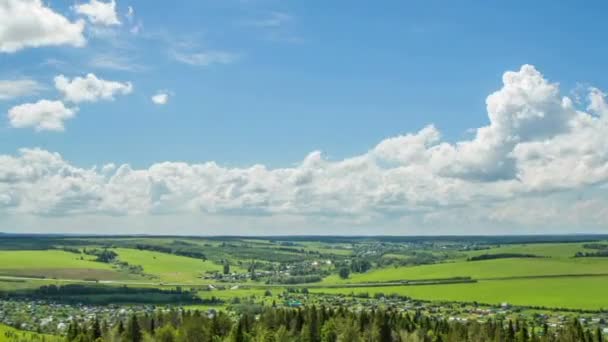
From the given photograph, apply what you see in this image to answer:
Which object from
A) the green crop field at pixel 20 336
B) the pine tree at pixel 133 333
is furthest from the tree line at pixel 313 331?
the green crop field at pixel 20 336

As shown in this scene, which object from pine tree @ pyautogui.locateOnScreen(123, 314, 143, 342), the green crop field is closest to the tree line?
pine tree @ pyautogui.locateOnScreen(123, 314, 143, 342)

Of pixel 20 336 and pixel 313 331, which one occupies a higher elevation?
pixel 313 331

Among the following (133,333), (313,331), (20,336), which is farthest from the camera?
(20,336)

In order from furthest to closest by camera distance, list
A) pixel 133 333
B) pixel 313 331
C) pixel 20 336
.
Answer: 1. pixel 20 336
2. pixel 313 331
3. pixel 133 333

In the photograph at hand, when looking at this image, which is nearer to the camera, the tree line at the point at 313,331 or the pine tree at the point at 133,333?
the tree line at the point at 313,331

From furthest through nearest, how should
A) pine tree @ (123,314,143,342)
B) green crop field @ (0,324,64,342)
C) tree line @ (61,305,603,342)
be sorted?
green crop field @ (0,324,64,342) < pine tree @ (123,314,143,342) < tree line @ (61,305,603,342)

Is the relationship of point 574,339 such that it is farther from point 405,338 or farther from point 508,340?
point 405,338

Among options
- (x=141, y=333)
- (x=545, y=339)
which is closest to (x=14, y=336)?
(x=141, y=333)

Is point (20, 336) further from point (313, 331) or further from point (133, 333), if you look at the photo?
point (313, 331)

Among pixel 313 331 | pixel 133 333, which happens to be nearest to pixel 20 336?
pixel 133 333

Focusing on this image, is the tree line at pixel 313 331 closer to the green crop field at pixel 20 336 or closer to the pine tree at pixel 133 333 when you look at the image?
the pine tree at pixel 133 333

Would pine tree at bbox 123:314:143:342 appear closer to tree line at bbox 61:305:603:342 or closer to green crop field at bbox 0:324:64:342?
tree line at bbox 61:305:603:342
